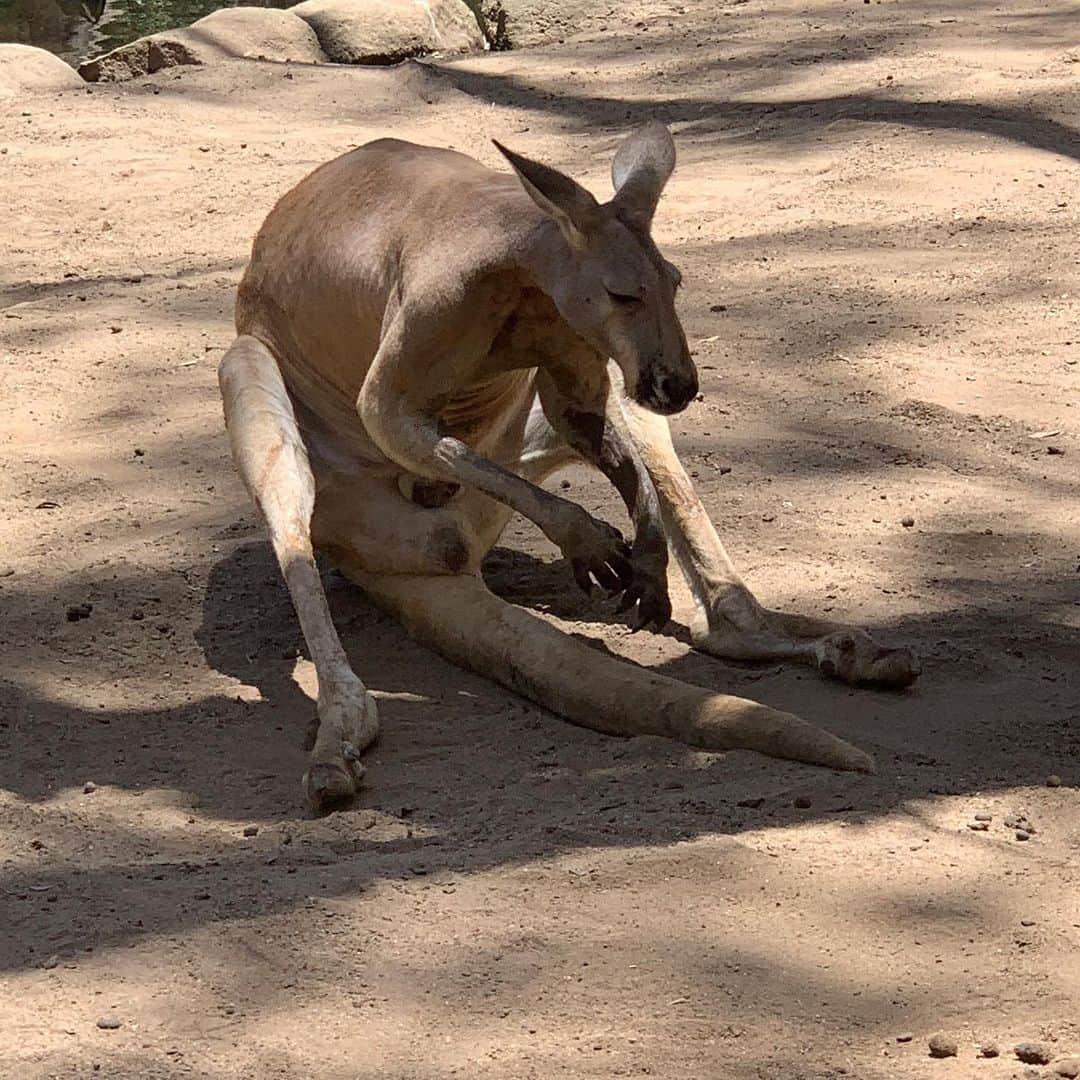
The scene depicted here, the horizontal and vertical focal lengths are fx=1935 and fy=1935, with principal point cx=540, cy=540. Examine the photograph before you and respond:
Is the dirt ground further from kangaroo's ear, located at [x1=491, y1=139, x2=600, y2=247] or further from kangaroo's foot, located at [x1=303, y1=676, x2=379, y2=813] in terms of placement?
kangaroo's ear, located at [x1=491, y1=139, x2=600, y2=247]

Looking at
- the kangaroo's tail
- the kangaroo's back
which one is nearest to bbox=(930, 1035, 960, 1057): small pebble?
the kangaroo's tail

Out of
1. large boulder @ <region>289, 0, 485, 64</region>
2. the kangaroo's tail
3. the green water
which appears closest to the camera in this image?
the kangaroo's tail

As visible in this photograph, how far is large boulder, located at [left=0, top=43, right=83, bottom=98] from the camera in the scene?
28.6ft

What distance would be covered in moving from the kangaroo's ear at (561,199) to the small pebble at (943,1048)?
1.59 m

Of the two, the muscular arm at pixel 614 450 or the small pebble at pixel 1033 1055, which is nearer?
the small pebble at pixel 1033 1055

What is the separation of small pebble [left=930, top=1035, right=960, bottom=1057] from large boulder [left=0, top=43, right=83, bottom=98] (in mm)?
7371

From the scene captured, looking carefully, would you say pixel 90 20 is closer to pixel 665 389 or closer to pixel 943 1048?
pixel 665 389

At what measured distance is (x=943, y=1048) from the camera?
223 centimetres

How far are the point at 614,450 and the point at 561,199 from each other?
65 centimetres

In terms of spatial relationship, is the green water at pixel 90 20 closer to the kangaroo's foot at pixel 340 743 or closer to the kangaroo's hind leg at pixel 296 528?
the kangaroo's hind leg at pixel 296 528

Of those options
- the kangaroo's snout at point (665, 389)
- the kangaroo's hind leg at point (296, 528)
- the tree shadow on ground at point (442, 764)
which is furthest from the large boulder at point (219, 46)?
the kangaroo's snout at point (665, 389)

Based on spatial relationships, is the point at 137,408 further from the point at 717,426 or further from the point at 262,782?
the point at 262,782

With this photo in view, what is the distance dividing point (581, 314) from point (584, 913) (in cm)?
115

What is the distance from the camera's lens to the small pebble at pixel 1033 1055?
87.2 inches
